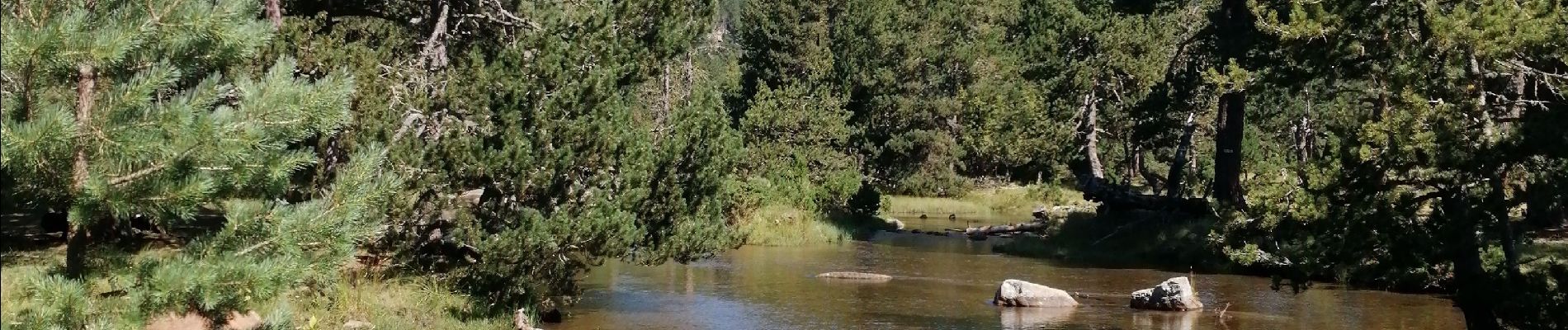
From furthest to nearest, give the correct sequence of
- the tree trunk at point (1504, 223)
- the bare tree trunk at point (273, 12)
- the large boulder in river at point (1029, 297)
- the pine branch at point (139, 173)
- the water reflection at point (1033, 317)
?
the large boulder in river at point (1029, 297), the water reflection at point (1033, 317), the bare tree trunk at point (273, 12), the tree trunk at point (1504, 223), the pine branch at point (139, 173)

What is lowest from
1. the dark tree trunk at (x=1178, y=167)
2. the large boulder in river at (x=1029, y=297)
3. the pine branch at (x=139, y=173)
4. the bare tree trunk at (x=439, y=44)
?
the large boulder in river at (x=1029, y=297)

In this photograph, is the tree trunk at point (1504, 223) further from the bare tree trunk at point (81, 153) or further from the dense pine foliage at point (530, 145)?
the bare tree trunk at point (81, 153)

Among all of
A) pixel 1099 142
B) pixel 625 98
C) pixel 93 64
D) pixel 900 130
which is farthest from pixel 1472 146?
pixel 1099 142

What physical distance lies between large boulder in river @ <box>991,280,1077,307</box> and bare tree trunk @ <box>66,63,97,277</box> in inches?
650

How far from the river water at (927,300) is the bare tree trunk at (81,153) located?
35.0 feet

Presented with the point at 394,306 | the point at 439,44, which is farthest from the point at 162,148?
the point at 439,44

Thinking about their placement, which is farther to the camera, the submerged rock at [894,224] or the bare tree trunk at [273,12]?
the submerged rock at [894,224]

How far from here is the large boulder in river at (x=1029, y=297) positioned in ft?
75.0

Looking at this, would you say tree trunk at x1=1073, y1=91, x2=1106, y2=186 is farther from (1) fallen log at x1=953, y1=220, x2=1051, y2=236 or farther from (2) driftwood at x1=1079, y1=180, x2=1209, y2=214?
(2) driftwood at x1=1079, y1=180, x2=1209, y2=214

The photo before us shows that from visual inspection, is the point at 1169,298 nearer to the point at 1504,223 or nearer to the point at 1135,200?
the point at 1504,223

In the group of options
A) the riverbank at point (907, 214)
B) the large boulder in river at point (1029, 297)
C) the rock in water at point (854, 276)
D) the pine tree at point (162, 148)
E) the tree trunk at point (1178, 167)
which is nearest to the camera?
the pine tree at point (162, 148)

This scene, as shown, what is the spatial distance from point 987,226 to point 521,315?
27.2m

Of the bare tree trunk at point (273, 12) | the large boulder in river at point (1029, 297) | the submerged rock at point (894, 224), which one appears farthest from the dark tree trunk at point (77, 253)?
the submerged rock at point (894, 224)

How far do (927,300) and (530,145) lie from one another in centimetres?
894
